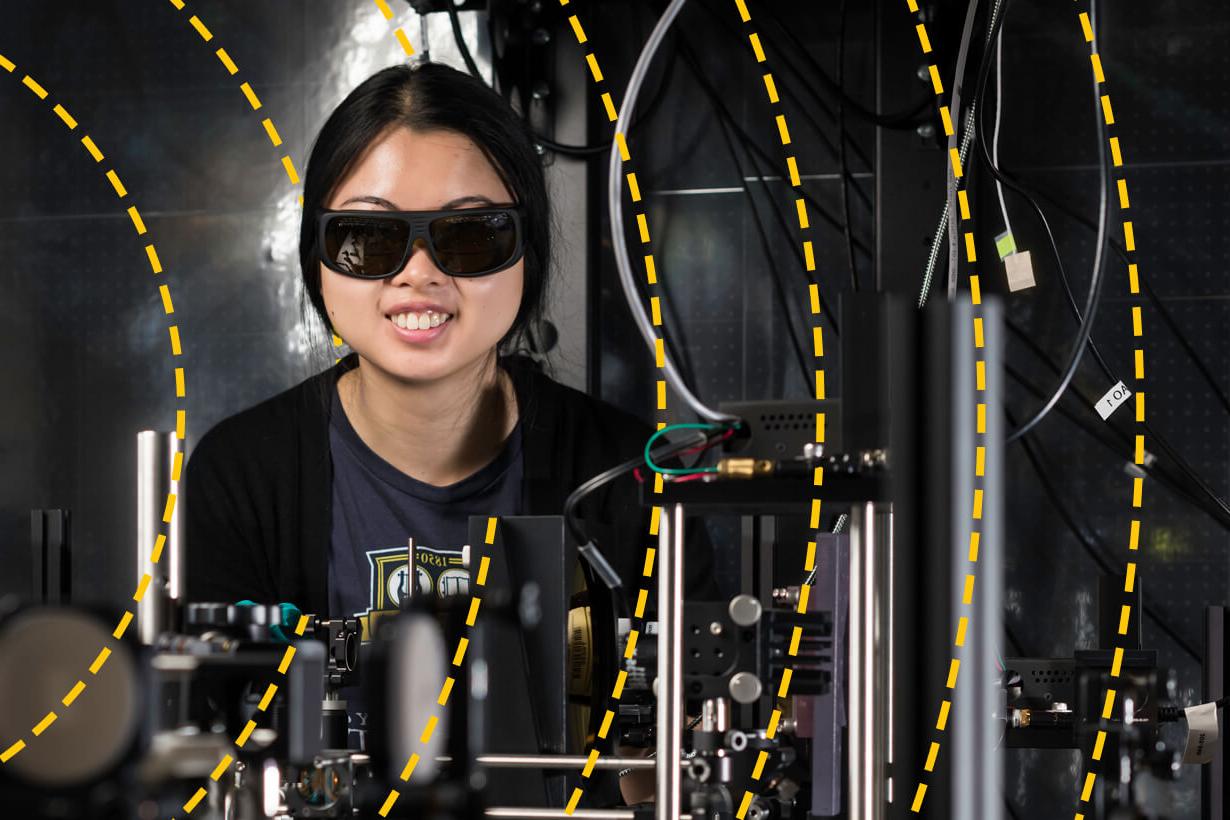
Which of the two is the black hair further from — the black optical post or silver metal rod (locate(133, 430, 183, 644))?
silver metal rod (locate(133, 430, 183, 644))

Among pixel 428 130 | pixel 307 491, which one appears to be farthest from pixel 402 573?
pixel 428 130

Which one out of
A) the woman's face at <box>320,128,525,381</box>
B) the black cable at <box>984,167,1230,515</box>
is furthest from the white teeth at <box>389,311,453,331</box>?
the black cable at <box>984,167,1230,515</box>

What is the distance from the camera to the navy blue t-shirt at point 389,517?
9.25 feet

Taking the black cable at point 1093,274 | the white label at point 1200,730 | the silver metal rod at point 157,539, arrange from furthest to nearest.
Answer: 1. the white label at point 1200,730
2. the black cable at point 1093,274
3. the silver metal rod at point 157,539

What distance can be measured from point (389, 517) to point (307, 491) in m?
0.16

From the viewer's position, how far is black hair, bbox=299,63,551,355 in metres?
2.81

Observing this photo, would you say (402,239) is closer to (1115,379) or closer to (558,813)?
(558,813)

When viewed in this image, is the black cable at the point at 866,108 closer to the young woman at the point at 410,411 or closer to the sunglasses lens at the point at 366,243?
the young woman at the point at 410,411

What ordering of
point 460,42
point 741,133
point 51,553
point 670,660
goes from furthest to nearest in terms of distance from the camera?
1. point 741,133
2. point 460,42
3. point 51,553
4. point 670,660

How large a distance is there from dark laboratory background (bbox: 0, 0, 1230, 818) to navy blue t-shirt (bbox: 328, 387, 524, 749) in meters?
0.35

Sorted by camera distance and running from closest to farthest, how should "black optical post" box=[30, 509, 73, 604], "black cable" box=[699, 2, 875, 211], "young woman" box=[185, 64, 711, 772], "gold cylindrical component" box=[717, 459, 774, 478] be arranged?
"gold cylindrical component" box=[717, 459, 774, 478], "black optical post" box=[30, 509, 73, 604], "young woman" box=[185, 64, 711, 772], "black cable" box=[699, 2, 875, 211]

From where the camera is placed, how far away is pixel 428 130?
9.31ft

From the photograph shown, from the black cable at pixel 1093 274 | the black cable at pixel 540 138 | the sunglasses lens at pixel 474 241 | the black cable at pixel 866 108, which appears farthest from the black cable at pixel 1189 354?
the sunglasses lens at pixel 474 241

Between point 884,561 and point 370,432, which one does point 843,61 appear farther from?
point 884,561
